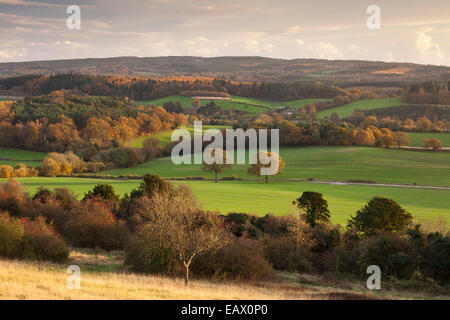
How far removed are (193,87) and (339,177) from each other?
122535 millimetres

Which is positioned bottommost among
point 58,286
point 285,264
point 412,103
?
point 285,264

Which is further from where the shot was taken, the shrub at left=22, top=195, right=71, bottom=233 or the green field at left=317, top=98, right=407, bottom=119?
the green field at left=317, top=98, right=407, bottom=119

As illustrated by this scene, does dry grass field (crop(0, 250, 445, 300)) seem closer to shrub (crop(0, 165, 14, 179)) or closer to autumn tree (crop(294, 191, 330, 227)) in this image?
autumn tree (crop(294, 191, 330, 227))

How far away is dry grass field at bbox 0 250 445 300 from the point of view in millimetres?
17109

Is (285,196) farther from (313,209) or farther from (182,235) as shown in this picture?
(182,235)

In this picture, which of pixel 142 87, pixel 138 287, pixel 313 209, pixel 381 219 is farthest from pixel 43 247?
pixel 142 87

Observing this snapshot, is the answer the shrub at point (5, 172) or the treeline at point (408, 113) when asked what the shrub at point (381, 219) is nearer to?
the shrub at point (5, 172)

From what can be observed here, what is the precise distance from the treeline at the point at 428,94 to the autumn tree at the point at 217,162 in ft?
348

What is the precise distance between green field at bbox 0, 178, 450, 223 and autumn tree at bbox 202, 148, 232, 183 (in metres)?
4.71

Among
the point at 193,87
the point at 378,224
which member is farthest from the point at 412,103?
the point at 378,224

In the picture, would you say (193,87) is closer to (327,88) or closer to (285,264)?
(327,88)

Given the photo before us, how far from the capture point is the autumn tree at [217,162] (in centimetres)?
7594

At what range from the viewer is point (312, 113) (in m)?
142

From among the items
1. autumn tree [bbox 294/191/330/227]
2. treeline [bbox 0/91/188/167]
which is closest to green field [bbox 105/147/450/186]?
treeline [bbox 0/91/188/167]
